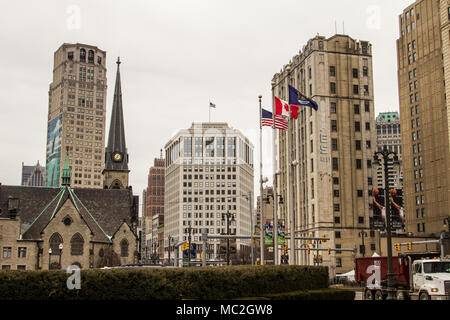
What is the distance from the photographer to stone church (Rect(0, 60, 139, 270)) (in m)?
85.1

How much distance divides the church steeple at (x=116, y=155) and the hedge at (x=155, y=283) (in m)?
92.1

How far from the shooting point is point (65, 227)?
89562 mm

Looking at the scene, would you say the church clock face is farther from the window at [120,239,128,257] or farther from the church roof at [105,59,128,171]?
the window at [120,239,128,257]

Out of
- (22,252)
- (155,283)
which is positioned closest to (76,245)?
(22,252)

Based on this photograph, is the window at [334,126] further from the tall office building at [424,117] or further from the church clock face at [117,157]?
the church clock face at [117,157]

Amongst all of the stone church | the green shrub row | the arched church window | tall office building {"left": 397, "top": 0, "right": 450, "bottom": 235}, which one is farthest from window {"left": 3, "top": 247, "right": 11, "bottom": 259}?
tall office building {"left": 397, "top": 0, "right": 450, "bottom": 235}

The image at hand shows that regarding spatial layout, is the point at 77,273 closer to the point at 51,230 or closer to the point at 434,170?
the point at 51,230

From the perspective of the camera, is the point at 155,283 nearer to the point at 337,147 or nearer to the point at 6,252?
the point at 6,252

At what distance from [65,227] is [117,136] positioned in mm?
34593

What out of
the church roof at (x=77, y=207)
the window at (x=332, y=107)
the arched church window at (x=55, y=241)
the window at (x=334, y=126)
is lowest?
the arched church window at (x=55, y=241)

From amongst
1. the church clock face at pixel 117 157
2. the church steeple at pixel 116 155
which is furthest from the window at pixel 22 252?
the church clock face at pixel 117 157

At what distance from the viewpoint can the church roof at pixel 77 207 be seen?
303 ft
